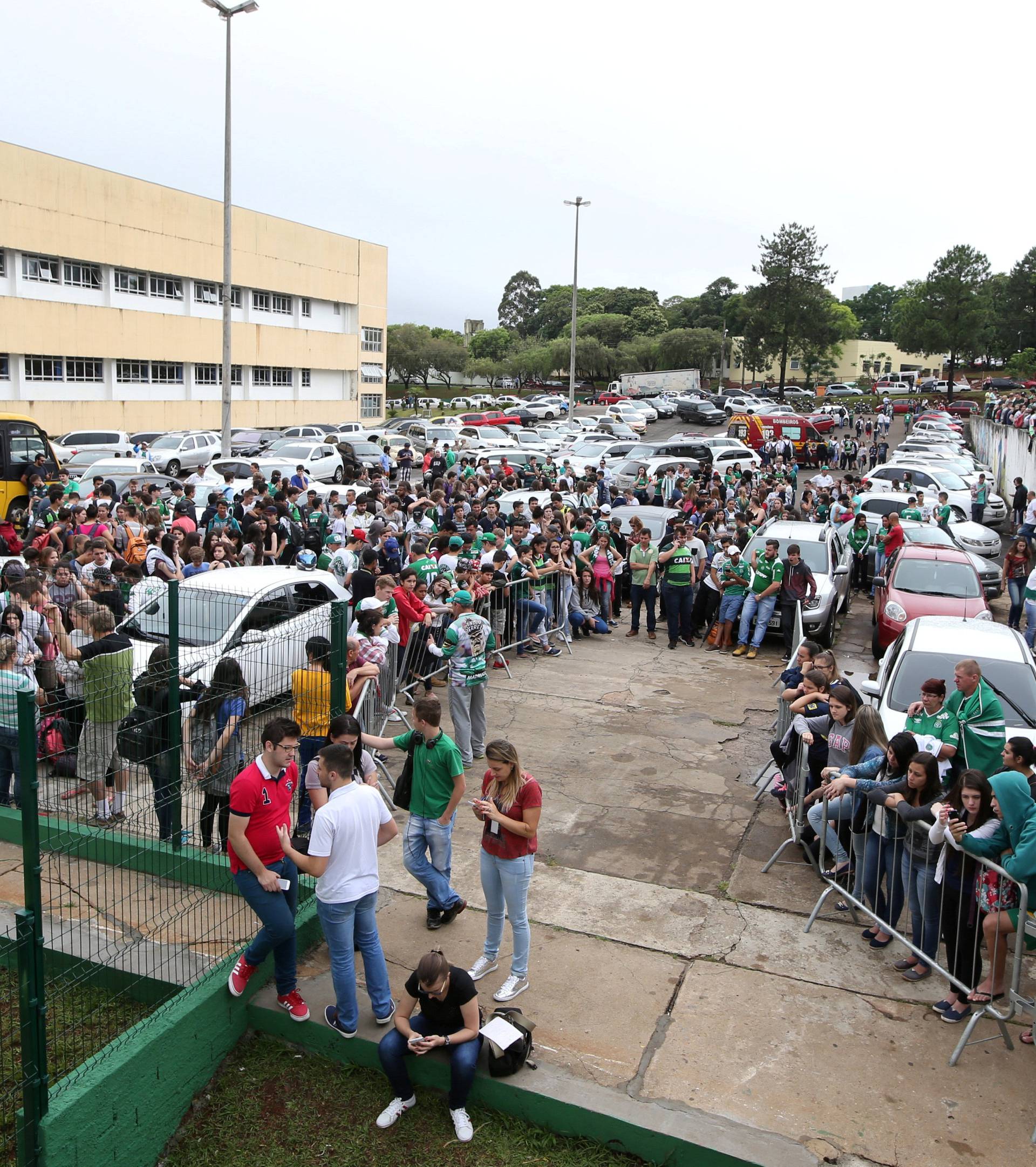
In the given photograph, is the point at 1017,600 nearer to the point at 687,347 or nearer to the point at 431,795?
the point at 431,795

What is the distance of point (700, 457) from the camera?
116 ft

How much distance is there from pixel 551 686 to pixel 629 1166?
790 centimetres

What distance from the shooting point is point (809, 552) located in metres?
16.5

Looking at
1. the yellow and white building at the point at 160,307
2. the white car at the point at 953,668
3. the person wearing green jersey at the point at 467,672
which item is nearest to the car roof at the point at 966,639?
the white car at the point at 953,668

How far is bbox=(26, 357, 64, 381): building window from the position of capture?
40.6 metres

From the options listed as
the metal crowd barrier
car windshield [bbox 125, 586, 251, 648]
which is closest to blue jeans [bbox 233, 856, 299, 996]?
the metal crowd barrier

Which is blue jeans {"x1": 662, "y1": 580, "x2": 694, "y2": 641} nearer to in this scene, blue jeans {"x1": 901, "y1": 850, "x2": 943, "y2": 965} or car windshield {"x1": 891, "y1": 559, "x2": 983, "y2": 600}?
car windshield {"x1": 891, "y1": 559, "x2": 983, "y2": 600}

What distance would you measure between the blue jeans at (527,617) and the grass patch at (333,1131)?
8.77 m

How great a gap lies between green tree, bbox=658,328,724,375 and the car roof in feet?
277

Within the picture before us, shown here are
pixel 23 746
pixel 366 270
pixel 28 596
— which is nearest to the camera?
pixel 23 746

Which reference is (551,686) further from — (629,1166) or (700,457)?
(700,457)

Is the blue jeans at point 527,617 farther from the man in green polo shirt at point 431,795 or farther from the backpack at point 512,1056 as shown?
the backpack at point 512,1056

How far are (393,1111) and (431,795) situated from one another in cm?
186

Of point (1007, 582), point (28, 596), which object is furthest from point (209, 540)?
point (1007, 582)
